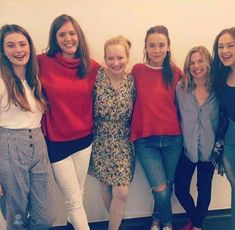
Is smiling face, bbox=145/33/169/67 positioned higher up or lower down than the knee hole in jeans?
higher up

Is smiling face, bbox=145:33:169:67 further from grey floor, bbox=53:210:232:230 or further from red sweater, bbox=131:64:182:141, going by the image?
grey floor, bbox=53:210:232:230

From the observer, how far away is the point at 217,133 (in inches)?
83.4

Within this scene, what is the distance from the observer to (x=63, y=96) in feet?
6.30

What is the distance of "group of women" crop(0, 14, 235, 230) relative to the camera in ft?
5.83

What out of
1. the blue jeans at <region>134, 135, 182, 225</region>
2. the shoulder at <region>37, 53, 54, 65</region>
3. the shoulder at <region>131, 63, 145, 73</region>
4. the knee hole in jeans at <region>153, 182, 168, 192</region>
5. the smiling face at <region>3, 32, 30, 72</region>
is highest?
the smiling face at <region>3, 32, 30, 72</region>

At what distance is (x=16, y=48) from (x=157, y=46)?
873mm

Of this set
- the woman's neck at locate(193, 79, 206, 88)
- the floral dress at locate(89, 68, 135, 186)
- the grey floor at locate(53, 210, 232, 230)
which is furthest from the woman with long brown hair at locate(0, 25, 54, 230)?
the woman's neck at locate(193, 79, 206, 88)

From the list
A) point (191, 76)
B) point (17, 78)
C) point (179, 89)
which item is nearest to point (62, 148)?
point (17, 78)

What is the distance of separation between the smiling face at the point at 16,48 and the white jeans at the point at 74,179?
661mm

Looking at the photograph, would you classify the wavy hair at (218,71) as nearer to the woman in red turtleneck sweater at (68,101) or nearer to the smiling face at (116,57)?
the smiling face at (116,57)

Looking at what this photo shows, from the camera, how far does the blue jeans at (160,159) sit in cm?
→ 215

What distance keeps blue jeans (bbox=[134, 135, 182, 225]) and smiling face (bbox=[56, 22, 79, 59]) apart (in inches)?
30.1

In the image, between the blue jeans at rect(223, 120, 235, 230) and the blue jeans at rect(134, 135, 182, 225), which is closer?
the blue jeans at rect(223, 120, 235, 230)

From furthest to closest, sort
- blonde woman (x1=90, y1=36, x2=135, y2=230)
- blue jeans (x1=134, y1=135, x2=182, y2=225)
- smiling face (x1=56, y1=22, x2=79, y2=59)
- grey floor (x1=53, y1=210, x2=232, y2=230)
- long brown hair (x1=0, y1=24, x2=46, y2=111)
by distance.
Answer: grey floor (x1=53, y1=210, x2=232, y2=230) < blue jeans (x1=134, y1=135, x2=182, y2=225) < blonde woman (x1=90, y1=36, x2=135, y2=230) < smiling face (x1=56, y1=22, x2=79, y2=59) < long brown hair (x1=0, y1=24, x2=46, y2=111)
